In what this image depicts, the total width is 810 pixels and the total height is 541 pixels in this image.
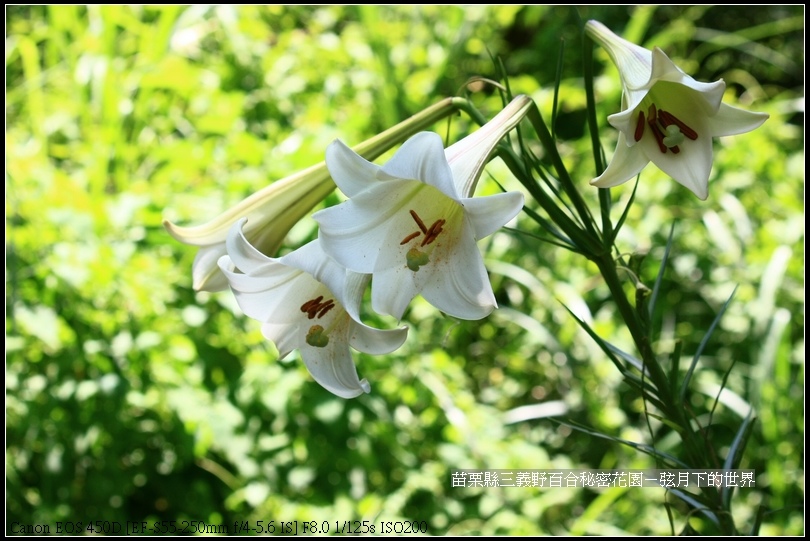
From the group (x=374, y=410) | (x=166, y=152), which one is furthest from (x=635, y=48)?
(x=166, y=152)

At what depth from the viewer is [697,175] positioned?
68 cm

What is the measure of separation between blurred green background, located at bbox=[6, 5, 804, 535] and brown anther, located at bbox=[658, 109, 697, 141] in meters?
0.24

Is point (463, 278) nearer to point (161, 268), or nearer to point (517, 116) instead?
point (517, 116)

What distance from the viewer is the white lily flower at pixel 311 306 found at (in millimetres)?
666

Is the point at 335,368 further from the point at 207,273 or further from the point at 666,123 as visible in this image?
the point at 666,123

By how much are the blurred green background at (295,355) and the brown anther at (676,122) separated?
0.24 m

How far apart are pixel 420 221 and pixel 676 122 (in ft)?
0.84

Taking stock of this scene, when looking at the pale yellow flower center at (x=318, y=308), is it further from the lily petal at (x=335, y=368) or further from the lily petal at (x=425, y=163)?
the lily petal at (x=425, y=163)

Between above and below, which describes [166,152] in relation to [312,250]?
below

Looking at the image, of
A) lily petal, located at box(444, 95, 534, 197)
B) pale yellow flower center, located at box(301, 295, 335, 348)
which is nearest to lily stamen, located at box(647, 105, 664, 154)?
lily petal, located at box(444, 95, 534, 197)

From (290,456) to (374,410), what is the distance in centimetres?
19

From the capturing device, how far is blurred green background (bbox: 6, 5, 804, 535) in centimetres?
143

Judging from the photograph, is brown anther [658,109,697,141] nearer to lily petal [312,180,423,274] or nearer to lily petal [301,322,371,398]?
lily petal [312,180,423,274]

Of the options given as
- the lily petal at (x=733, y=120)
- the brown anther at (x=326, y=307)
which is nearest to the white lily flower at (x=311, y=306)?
the brown anther at (x=326, y=307)
